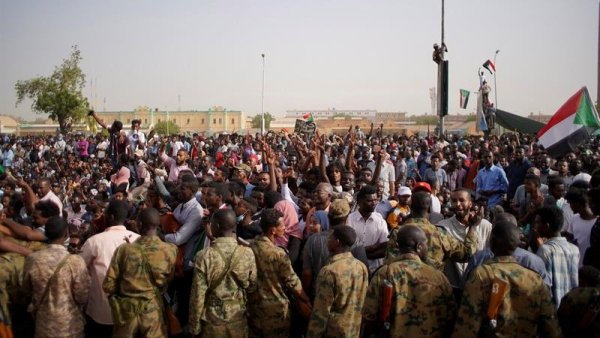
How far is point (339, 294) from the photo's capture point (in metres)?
4.41

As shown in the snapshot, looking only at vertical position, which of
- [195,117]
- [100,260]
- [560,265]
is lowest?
[100,260]

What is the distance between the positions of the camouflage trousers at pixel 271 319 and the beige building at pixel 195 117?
10301 cm

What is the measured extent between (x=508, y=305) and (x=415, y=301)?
0.63 meters

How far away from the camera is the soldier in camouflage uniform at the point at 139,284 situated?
4762 mm

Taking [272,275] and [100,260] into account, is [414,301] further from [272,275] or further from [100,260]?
[100,260]

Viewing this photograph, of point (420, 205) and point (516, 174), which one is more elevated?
point (420, 205)

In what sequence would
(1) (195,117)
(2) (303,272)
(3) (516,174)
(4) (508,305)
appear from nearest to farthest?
(4) (508,305)
(2) (303,272)
(3) (516,174)
(1) (195,117)

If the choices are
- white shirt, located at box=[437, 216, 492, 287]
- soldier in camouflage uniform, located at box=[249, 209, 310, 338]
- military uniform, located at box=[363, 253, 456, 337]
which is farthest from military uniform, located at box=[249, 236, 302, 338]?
white shirt, located at box=[437, 216, 492, 287]

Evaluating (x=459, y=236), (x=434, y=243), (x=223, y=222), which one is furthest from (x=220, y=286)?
(x=459, y=236)

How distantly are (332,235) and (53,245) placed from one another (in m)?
2.44

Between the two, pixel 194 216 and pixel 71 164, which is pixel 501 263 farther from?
pixel 71 164

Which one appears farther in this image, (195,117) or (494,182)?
(195,117)

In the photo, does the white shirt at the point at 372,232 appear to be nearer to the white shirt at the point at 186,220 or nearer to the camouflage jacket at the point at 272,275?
the camouflage jacket at the point at 272,275


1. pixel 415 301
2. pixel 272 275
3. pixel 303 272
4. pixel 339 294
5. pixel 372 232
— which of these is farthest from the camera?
pixel 372 232
